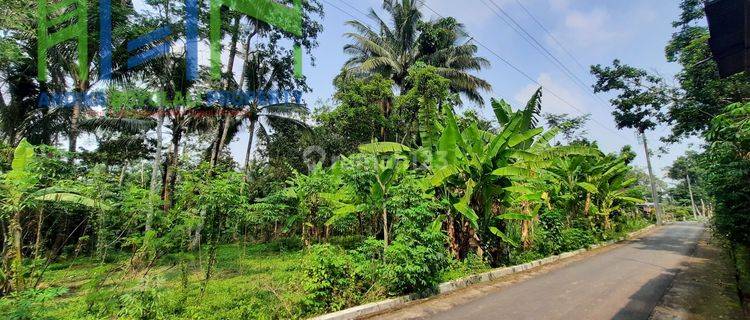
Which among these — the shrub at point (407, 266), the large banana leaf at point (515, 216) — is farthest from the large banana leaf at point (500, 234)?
the shrub at point (407, 266)

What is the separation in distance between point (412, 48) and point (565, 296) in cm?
1745

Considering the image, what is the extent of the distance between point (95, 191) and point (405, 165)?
558cm

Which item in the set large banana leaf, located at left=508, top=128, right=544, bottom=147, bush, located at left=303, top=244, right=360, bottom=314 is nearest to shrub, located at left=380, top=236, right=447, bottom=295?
bush, located at left=303, top=244, right=360, bottom=314

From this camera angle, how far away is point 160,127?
14266mm

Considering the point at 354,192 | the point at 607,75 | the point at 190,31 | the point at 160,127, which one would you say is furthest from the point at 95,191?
the point at 607,75

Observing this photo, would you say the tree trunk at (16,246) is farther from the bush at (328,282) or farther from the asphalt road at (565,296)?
the asphalt road at (565,296)

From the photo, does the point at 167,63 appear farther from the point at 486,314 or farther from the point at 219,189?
the point at 486,314

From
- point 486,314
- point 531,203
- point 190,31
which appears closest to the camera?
point 486,314

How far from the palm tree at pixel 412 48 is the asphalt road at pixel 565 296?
13722 millimetres

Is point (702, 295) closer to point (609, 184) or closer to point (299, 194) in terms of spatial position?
point (299, 194)

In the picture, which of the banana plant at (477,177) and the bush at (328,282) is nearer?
the bush at (328,282)

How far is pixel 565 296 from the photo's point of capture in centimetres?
629

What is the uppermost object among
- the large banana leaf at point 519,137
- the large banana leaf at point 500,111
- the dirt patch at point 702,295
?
the large banana leaf at point 500,111

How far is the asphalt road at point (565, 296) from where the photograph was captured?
530cm
